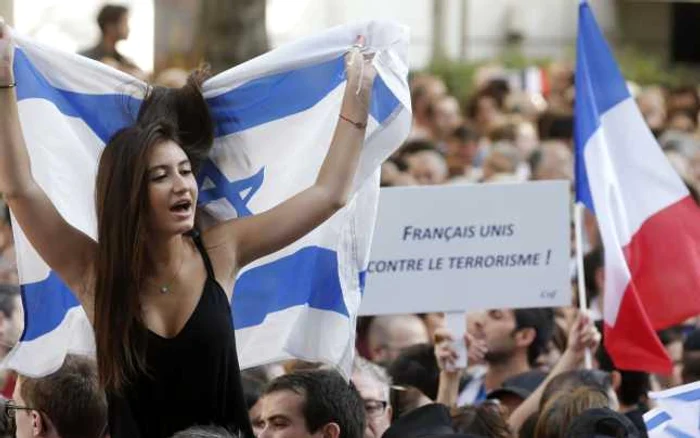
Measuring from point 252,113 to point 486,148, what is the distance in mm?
10251

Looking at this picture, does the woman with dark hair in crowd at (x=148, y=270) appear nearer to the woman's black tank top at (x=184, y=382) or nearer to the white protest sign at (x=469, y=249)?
the woman's black tank top at (x=184, y=382)

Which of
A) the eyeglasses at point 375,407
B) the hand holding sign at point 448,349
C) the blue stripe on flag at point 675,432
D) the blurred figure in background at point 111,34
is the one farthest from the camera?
the blurred figure in background at point 111,34

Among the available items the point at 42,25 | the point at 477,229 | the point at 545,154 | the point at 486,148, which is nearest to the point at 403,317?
the point at 477,229

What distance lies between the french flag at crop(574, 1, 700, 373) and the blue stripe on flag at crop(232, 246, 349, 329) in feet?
5.94

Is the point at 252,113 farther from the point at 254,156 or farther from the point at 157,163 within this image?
the point at 157,163

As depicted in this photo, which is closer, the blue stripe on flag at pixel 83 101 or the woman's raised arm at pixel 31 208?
the woman's raised arm at pixel 31 208

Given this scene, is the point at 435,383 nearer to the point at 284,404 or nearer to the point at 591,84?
the point at 591,84

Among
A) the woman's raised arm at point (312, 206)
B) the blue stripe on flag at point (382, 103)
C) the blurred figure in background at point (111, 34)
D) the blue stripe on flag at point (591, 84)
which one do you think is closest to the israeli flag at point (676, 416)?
the woman's raised arm at point (312, 206)

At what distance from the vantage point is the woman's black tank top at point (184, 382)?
5.40 meters

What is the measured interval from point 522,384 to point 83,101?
2656mm

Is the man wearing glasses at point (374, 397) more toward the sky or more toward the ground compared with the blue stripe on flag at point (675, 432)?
more toward the ground

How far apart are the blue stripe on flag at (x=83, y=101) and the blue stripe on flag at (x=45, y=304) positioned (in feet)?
1.45

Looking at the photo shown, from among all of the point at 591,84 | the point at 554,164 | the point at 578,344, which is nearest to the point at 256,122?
the point at 578,344

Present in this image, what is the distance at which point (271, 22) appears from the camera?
25.9 m
